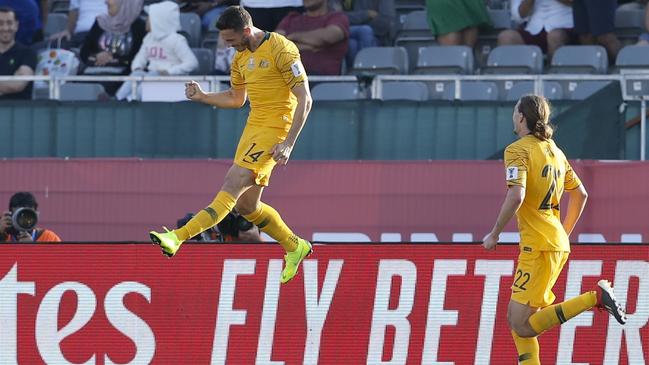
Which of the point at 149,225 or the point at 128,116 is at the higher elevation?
the point at 128,116

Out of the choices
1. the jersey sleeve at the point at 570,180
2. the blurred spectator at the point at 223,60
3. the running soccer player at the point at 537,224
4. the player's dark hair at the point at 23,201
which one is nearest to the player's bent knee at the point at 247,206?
the running soccer player at the point at 537,224

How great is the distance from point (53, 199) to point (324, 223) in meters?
2.50

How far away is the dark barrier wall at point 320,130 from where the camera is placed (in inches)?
539

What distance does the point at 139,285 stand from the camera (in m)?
11.8

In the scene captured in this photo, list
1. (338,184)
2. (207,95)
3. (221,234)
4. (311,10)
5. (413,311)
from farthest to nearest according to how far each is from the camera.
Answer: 1. (311,10)
2. (338,184)
3. (221,234)
4. (413,311)
5. (207,95)

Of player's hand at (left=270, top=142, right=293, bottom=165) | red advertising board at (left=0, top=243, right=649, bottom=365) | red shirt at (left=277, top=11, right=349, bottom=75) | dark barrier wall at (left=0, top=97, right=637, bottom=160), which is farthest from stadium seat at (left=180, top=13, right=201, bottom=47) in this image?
player's hand at (left=270, top=142, right=293, bottom=165)

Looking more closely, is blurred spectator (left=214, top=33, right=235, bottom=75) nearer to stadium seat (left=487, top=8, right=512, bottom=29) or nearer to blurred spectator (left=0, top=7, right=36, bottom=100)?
blurred spectator (left=0, top=7, right=36, bottom=100)

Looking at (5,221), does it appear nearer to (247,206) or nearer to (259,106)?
(247,206)

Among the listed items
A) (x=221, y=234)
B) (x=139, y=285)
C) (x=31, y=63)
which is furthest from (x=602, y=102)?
(x=31, y=63)

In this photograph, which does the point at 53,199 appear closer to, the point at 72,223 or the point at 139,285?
the point at 72,223

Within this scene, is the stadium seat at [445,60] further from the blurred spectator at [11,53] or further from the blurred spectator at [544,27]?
the blurred spectator at [11,53]

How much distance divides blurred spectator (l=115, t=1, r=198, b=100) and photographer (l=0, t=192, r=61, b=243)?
2.47 meters

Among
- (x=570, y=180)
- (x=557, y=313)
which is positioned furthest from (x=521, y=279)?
(x=570, y=180)

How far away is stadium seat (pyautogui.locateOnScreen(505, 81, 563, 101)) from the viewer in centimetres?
1407
